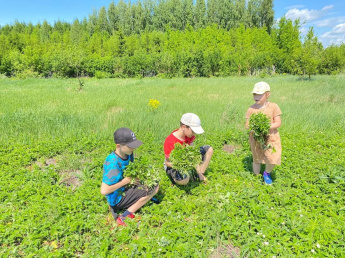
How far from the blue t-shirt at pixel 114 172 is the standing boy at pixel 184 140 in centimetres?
73

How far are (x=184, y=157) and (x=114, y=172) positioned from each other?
1.01m

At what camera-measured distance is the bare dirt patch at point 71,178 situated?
13.5 feet

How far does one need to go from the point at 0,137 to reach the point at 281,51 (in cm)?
3730

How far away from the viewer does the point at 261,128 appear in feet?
11.6

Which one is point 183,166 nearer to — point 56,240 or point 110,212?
point 110,212

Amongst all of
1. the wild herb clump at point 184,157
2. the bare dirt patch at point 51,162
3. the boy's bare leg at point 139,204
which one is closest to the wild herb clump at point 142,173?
the boy's bare leg at point 139,204

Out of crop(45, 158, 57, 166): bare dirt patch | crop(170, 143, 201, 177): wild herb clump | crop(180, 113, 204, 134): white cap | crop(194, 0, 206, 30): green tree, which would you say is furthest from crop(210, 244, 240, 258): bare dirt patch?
crop(194, 0, 206, 30): green tree

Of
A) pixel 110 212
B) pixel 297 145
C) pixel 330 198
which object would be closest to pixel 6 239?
pixel 110 212

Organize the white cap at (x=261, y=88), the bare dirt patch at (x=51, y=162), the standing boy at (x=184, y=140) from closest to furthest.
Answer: the standing boy at (x=184, y=140)
the white cap at (x=261, y=88)
the bare dirt patch at (x=51, y=162)

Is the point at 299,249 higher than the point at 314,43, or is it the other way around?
the point at 314,43

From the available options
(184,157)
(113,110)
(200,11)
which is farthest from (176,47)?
(184,157)

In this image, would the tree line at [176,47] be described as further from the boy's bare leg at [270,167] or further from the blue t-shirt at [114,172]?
the blue t-shirt at [114,172]

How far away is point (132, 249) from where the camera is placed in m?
2.54

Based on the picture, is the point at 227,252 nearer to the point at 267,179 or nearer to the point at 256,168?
the point at 267,179
